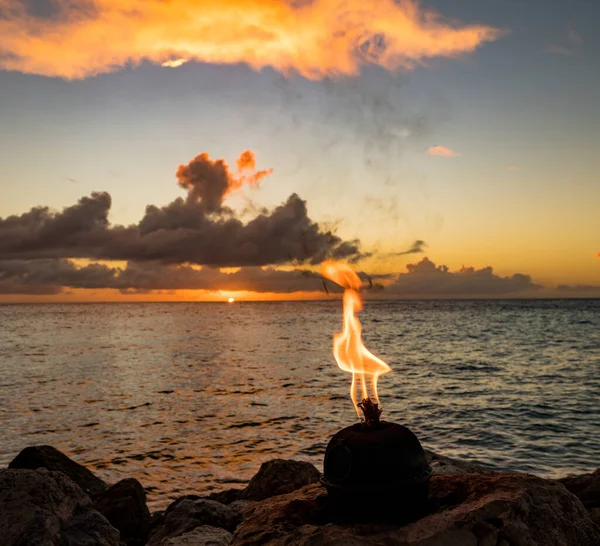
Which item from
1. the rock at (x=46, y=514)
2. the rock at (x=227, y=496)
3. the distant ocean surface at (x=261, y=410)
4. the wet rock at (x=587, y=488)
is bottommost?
the distant ocean surface at (x=261, y=410)

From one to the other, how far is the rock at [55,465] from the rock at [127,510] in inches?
42.2

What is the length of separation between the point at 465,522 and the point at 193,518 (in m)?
5.38

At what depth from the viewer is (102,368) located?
40.6 m

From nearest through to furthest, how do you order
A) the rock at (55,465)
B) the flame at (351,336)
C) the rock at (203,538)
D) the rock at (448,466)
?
the flame at (351,336) → the rock at (203,538) → the rock at (448,466) → the rock at (55,465)

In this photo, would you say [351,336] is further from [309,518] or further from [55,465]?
[55,465]

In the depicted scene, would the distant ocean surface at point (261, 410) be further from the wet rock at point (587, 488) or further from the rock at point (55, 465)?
the wet rock at point (587, 488)

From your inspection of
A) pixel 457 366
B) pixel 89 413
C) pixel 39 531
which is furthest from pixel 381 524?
pixel 457 366

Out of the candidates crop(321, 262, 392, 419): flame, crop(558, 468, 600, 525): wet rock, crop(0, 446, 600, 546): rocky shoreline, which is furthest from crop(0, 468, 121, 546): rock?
crop(558, 468, 600, 525): wet rock

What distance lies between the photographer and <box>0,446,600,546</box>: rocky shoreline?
514 centimetres

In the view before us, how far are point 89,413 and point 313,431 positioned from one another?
33.8 ft

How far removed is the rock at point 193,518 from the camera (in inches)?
353

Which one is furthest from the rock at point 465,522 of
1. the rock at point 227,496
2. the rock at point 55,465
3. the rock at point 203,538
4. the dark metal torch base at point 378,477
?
the rock at point 55,465

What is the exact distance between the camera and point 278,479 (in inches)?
461

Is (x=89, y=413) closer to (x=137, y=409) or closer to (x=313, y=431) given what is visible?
(x=137, y=409)
